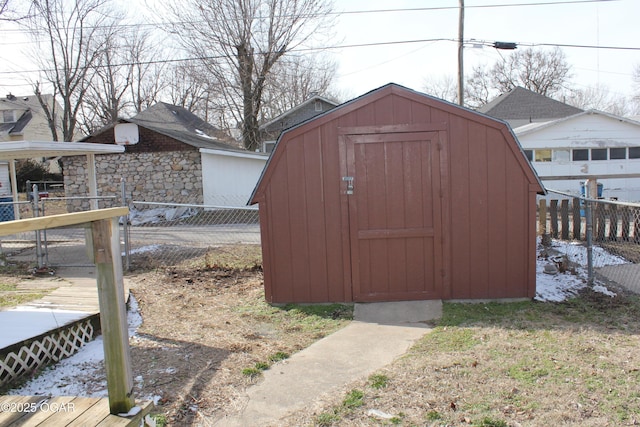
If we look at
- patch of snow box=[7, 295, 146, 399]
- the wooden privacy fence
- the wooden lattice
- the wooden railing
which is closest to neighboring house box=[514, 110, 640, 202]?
the wooden privacy fence

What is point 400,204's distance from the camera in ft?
18.2

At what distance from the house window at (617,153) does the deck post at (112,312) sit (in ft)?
67.3

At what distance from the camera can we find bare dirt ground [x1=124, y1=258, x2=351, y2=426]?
3383 millimetres

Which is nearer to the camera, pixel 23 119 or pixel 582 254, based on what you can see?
pixel 582 254

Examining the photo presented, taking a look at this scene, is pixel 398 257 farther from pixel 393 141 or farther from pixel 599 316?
pixel 599 316

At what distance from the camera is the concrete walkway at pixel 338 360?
3215mm

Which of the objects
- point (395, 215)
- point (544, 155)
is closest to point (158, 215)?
point (395, 215)

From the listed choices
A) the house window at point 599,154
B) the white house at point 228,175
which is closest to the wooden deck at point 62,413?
the white house at point 228,175

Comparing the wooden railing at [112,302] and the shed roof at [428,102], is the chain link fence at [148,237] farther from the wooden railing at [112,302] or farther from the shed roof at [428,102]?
the wooden railing at [112,302]

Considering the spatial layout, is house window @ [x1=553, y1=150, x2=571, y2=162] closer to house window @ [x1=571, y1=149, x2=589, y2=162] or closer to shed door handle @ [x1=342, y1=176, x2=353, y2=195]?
house window @ [x1=571, y1=149, x2=589, y2=162]

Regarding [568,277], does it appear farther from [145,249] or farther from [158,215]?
[158,215]

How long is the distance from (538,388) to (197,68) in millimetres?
23363

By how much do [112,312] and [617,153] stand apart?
20754mm

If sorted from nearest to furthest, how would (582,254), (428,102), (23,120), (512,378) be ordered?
(512,378) < (428,102) < (582,254) < (23,120)
